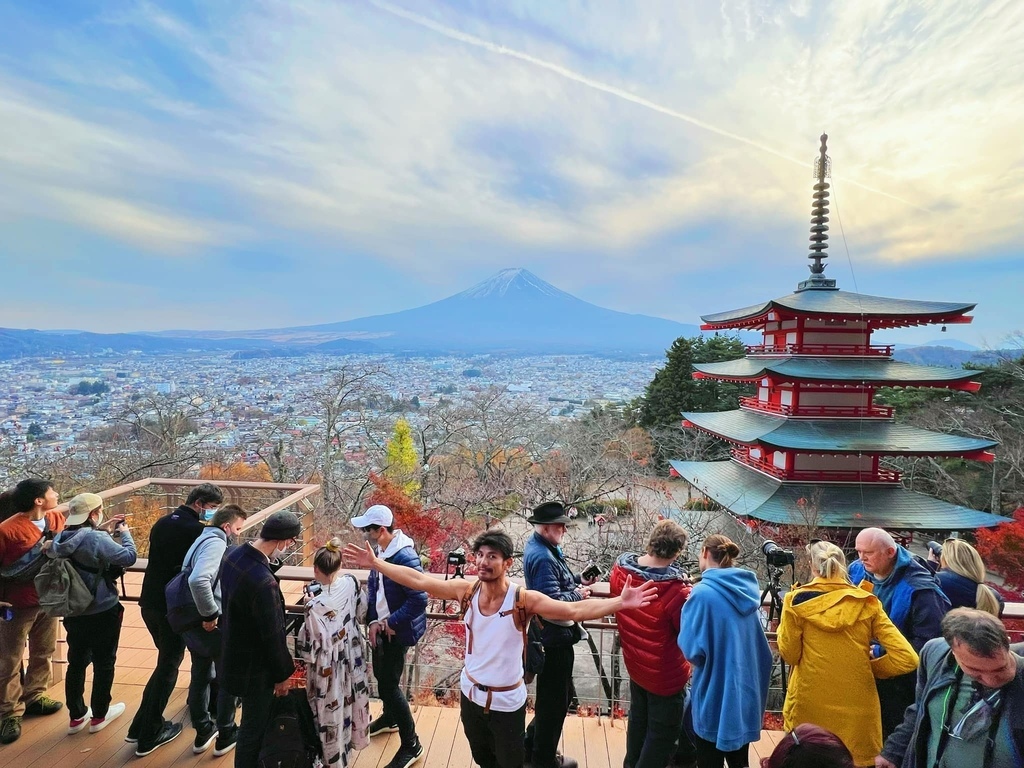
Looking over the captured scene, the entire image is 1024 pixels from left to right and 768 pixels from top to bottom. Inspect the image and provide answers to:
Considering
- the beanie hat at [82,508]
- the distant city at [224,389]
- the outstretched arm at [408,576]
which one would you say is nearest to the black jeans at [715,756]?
the outstretched arm at [408,576]

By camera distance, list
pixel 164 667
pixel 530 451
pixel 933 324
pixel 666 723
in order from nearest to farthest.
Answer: pixel 666 723 → pixel 164 667 → pixel 933 324 → pixel 530 451

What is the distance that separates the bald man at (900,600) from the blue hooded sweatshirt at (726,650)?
1.94 feet

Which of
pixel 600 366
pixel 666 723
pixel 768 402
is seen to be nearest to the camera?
pixel 666 723

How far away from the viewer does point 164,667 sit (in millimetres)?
2840

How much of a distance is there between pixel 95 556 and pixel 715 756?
336cm

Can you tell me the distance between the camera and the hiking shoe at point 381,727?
3.05 meters

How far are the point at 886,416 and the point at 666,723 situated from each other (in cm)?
1395

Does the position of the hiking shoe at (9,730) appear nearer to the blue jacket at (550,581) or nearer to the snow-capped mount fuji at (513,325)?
the blue jacket at (550,581)

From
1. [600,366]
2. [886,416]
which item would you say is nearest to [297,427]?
[886,416]

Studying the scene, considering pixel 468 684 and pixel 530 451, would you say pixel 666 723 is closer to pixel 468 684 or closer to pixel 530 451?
pixel 468 684

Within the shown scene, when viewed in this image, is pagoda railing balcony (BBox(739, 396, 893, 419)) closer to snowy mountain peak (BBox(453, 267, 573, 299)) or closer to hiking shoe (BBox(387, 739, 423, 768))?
hiking shoe (BBox(387, 739, 423, 768))

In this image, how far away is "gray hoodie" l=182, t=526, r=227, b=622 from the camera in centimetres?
256

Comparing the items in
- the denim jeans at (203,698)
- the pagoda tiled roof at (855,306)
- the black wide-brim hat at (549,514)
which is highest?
the pagoda tiled roof at (855,306)

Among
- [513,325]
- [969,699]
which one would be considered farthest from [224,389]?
[513,325]
